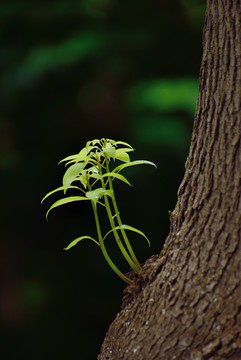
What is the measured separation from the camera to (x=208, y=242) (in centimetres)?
90

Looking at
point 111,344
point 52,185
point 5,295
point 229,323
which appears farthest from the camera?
point 5,295

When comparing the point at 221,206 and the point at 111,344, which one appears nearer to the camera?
the point at 221,206

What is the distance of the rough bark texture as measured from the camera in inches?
33.9

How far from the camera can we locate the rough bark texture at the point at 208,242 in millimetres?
861

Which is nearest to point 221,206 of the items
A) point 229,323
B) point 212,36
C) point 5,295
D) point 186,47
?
point 229,323

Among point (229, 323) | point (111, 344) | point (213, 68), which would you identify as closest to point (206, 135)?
point (213, 68)

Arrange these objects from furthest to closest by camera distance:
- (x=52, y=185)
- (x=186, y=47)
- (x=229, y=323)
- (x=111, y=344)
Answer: (x=52, y=185) < (x=186, y=47) < (x=111, y=344) < (x=229, y=323)

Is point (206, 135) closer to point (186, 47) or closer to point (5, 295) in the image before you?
point (186, 47)

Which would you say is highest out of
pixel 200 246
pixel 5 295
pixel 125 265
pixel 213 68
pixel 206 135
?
pixel 213 68

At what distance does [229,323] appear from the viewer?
85 centimetres

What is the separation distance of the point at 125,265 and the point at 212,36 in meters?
1.82

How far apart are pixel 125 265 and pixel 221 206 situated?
5.76 feet

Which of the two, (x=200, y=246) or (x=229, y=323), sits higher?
(x=200, y=246)

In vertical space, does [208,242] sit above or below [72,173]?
below
